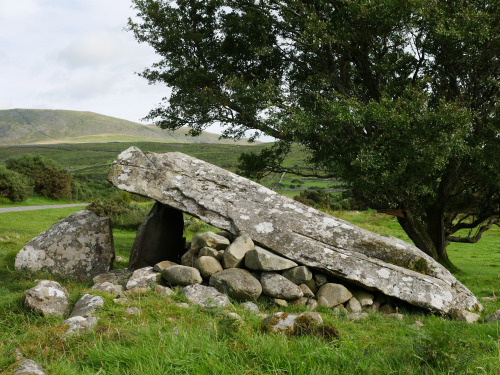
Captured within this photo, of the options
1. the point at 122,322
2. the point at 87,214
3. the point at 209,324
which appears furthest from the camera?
the point at 87,214

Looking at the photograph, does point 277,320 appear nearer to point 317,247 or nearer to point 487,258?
point 317,247

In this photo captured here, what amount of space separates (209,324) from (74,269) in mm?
7338

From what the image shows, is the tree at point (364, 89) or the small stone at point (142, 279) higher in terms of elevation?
the tree at point (364, 89)

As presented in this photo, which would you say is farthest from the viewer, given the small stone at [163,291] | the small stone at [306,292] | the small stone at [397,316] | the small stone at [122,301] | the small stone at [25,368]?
the small stone at [306,292]

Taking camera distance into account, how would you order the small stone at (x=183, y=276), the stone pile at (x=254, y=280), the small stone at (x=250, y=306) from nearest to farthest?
1. the small stone at (x=250, y=306)
2. the stone pile at (x=254, y=280)
3. the small stone at (x=183, y=276)

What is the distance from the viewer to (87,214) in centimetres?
1257

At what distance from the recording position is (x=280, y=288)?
8.90 meters

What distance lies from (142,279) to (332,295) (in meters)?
4.53

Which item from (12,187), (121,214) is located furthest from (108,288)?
(12,187)

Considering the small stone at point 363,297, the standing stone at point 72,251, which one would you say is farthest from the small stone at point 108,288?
the small stone at point 363,297

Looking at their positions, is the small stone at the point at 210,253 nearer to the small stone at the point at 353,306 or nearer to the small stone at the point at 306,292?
the small stone at the point at 306,292

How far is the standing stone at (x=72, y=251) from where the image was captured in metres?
11.2

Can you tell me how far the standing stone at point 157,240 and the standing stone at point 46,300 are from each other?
147 inches

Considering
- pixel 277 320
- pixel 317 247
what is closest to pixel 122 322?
Result: pixel 277 320
